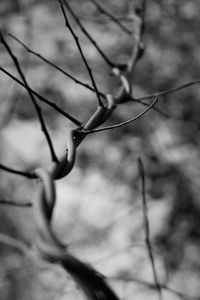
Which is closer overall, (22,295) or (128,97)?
(128,97)

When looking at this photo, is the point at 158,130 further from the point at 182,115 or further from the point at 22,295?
the point at 22,295

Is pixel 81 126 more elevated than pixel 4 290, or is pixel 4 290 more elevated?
pixel 81 126

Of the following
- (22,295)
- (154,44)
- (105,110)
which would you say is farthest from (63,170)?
(154,44)

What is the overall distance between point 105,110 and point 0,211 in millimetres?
3705

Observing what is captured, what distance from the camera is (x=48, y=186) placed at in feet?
1.70

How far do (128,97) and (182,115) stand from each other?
9.55 ft

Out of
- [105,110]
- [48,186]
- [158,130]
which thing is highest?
[48,186]

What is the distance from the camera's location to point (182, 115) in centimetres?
389

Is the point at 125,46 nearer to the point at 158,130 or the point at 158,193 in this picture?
the point at 158,130

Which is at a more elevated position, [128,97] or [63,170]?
[63,170]

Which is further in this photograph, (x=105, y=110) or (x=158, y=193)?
(x=158, y=193)

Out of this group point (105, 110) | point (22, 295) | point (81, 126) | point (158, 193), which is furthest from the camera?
point (158, 193)

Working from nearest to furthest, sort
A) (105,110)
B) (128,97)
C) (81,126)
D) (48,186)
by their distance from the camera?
1. (48,186)
2. (81,126)
3. (105,110)
4. (128,97)

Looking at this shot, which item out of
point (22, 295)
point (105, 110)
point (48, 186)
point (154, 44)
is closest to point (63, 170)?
point (48, 186)
